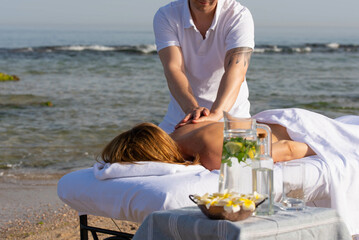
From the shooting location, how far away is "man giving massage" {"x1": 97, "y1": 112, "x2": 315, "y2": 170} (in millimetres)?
2266

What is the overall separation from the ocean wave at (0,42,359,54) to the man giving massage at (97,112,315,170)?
14450mm

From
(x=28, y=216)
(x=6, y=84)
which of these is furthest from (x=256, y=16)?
(x=28, y=216)

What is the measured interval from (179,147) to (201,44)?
1.01 meters

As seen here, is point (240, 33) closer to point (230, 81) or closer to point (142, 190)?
point (230, 81)

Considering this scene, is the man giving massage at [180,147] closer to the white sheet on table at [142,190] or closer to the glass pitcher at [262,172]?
the white sheet on table at [142,190]

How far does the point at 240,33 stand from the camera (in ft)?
10.2

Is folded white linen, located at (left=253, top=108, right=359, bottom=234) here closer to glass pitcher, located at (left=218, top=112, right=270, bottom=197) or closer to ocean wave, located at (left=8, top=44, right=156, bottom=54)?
glass pitcher, located at (left=218, top=112, right=270, bottom=197)

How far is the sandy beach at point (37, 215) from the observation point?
11.3ft

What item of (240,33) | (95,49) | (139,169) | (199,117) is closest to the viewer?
(139,169)

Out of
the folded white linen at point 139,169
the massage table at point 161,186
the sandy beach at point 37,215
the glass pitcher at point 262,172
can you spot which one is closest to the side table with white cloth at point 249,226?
the glass pitcher at point 262,172

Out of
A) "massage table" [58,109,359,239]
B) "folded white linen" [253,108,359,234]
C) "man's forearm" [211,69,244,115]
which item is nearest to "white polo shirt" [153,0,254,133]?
"man's forearm" [211,69,244,115]

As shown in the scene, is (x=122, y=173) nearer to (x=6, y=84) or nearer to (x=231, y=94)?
(x=231, y=94)

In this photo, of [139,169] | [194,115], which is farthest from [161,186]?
[194,115]

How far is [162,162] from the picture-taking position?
225 cm
